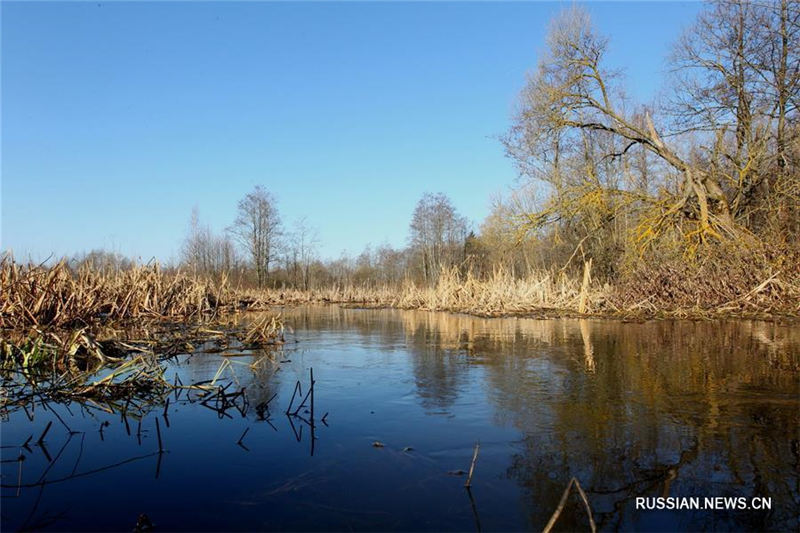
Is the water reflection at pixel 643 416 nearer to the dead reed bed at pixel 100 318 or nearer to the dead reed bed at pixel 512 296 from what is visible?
the dead reed bed at pixel 100 318

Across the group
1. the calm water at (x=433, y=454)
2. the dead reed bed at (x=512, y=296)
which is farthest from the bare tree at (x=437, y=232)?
the calm water at (x=433, y=454)

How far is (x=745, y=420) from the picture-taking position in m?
2.89

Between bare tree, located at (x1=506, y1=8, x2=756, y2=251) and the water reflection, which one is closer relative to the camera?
the water reflection

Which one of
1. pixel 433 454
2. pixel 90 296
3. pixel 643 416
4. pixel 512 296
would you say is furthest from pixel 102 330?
pixel 512 296

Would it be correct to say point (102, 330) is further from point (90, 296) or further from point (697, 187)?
point (697, 187)

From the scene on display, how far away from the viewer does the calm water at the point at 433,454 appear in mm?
1871

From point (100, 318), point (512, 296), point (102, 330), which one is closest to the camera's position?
point (102, 330)

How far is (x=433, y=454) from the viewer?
2.49 metres

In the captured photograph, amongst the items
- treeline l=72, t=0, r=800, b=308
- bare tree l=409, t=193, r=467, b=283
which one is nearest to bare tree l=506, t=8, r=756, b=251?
treeline l=72, t=0, r=800, b=308

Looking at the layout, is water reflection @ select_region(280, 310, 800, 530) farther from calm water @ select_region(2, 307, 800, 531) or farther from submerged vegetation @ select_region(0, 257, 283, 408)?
submerged vegetation @ select_region(0, 257, 283, 408)

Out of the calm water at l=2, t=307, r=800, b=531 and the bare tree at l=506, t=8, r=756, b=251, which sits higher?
the bare tree at l=506, t=8, r=756, b=251

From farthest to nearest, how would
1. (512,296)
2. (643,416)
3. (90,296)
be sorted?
(512,296) → (90,296) → (643,416)

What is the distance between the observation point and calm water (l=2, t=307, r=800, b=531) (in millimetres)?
1871

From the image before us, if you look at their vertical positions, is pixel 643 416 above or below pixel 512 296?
below
